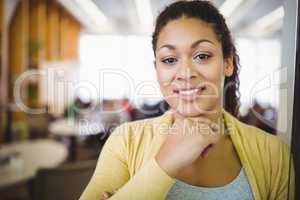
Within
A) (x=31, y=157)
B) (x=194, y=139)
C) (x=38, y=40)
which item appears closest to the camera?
(x=194, y=139)

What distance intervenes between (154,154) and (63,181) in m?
0.24

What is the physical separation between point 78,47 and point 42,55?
0.23 ft

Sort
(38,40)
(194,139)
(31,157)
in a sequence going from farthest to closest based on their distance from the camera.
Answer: (31,157), (38,40), (194,139)

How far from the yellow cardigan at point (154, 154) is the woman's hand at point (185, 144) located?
0.12 feet

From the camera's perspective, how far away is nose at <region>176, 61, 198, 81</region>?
0.50 m

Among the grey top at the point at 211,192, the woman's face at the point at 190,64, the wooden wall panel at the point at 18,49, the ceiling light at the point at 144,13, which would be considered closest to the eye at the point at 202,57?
the woman's face at the point at 190,64

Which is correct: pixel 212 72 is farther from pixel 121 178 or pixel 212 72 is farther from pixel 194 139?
pixel 121 178

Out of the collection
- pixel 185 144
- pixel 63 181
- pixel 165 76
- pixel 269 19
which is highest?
pixel 269 19

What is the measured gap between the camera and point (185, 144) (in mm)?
475

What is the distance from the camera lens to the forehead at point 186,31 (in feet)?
1.64

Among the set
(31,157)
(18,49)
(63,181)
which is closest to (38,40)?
(18,49)

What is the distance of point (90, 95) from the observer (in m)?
0.56

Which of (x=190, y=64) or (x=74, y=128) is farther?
(x=74, y=128)

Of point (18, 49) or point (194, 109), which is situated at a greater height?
point (18, 49)
